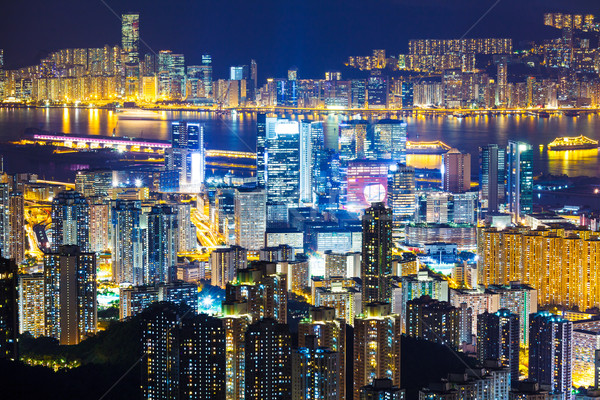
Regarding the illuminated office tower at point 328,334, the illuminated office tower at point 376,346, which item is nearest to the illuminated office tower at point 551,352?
the illuminated office tower at point 376,346

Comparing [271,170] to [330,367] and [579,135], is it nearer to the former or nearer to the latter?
[579,135]

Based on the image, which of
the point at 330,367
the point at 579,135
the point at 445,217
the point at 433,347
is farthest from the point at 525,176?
the point at 330,367

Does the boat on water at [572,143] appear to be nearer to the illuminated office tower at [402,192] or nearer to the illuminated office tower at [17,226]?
Answer: the illuminated office tower at [402,192]

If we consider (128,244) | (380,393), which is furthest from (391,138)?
(380,393)

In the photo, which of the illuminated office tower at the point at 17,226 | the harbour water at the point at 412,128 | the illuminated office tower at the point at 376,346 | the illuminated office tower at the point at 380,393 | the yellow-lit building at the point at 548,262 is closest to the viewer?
the illuminated office tower at the point at 380,393

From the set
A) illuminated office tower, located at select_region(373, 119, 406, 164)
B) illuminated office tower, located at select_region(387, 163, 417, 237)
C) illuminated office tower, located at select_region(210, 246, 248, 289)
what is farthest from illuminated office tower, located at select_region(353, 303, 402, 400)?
illuminated office tower, located at select_region(373, 119, 406, 164)

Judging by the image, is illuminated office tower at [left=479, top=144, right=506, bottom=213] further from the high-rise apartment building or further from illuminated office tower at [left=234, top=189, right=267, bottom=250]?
the high-rise apartment building
